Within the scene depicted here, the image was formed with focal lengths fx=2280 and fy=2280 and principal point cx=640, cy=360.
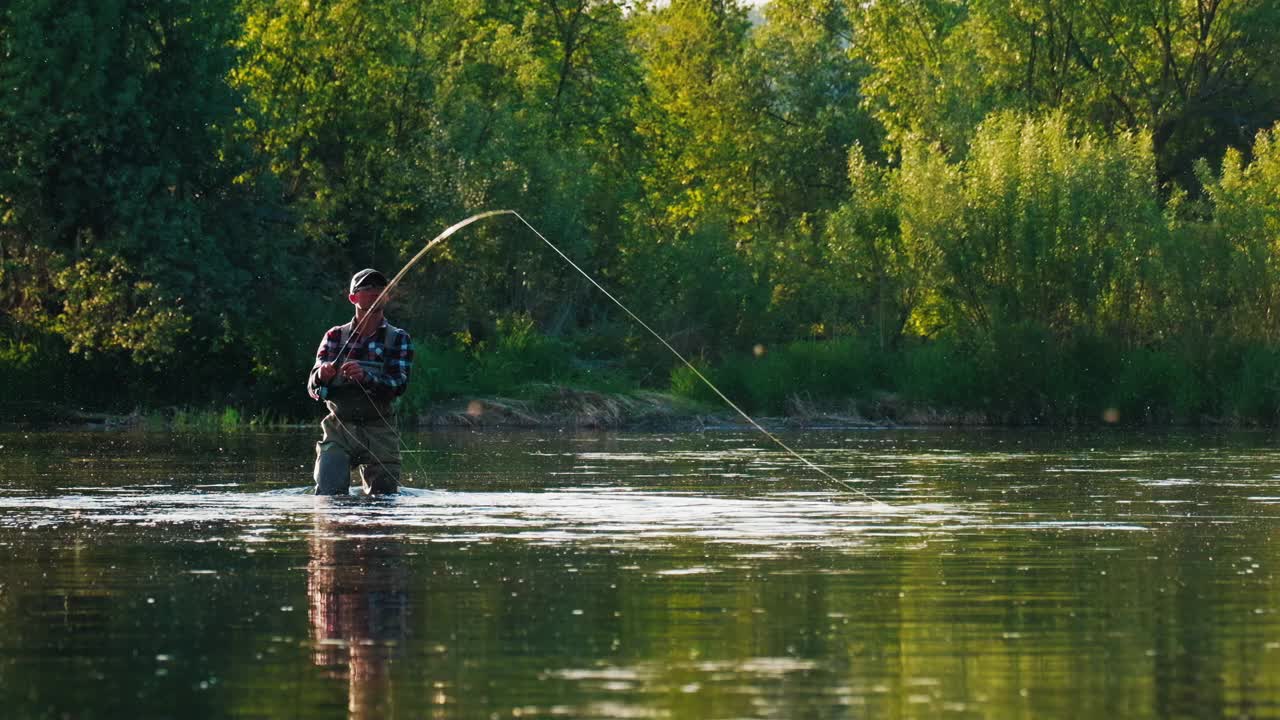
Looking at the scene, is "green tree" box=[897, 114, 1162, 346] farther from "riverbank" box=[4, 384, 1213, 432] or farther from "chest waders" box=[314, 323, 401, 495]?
"chest waders" box=[314, 323, 401, 495]

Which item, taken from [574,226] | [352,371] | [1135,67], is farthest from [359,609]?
[1135,67]

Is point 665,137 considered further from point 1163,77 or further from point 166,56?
point 166,56

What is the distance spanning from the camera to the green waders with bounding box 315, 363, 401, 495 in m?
18.1

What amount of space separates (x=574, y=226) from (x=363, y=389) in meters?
28.9

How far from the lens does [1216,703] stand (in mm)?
8141

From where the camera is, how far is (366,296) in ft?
57.8

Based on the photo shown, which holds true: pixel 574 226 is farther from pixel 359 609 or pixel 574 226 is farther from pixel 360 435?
pixel 359 609

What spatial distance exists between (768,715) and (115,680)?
8.47 ft

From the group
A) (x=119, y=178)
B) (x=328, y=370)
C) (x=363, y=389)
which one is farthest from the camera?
(x=119, y=178)

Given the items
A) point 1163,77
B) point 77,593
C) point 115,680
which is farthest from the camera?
point 1163,77

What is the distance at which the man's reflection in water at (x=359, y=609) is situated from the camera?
8664 mm

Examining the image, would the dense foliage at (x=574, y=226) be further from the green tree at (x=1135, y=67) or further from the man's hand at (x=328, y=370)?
the man's hand at (x=328, y=370)

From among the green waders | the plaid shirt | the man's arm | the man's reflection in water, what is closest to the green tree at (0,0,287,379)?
the green waders

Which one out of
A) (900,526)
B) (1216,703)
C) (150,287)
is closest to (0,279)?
(150,287)
